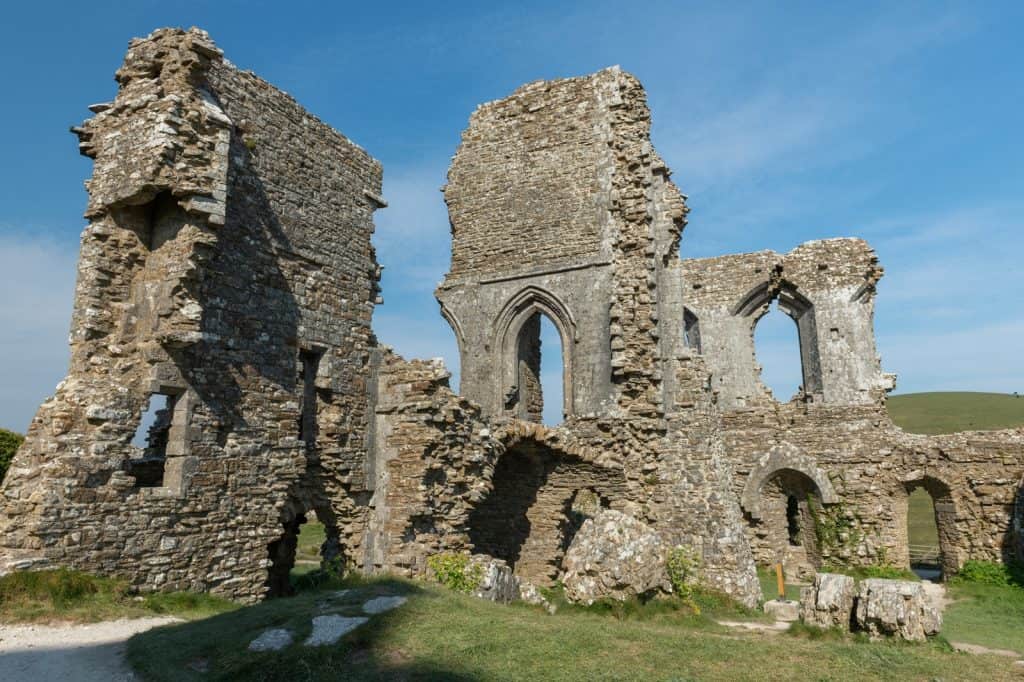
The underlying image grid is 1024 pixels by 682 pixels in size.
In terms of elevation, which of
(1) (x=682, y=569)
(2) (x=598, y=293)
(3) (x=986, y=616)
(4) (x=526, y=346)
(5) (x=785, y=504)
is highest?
(2) (x=598, y=293)

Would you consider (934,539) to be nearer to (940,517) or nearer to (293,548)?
(940,517)

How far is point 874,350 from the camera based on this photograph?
64.4ft

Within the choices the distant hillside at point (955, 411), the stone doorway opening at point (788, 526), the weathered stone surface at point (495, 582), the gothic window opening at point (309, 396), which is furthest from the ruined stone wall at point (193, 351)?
the distant hillside at point (955, 411)

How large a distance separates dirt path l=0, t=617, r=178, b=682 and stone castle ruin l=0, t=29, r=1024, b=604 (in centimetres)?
92

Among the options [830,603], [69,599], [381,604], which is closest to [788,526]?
[830,603]

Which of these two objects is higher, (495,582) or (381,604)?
(381,604)

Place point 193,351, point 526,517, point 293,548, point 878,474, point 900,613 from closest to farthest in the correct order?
point 900,613, point 193,351, point 293,548, point 526,517, point 878,474

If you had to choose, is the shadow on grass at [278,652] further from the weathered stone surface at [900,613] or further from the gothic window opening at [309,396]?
the weathered stone surface at [900,613]

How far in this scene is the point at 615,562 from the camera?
31.0ft

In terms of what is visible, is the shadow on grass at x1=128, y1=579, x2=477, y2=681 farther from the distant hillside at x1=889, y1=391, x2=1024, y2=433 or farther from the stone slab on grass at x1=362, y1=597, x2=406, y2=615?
the distant hillside at x1=889, y1=391, x2=1024, y2=433

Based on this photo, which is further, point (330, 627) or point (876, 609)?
point (876, 609)

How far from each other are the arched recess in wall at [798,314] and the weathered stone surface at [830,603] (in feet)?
41.6

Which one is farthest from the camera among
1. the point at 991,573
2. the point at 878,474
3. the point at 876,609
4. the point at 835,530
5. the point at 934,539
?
the point at 934,539

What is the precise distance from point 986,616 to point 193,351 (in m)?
12.7
